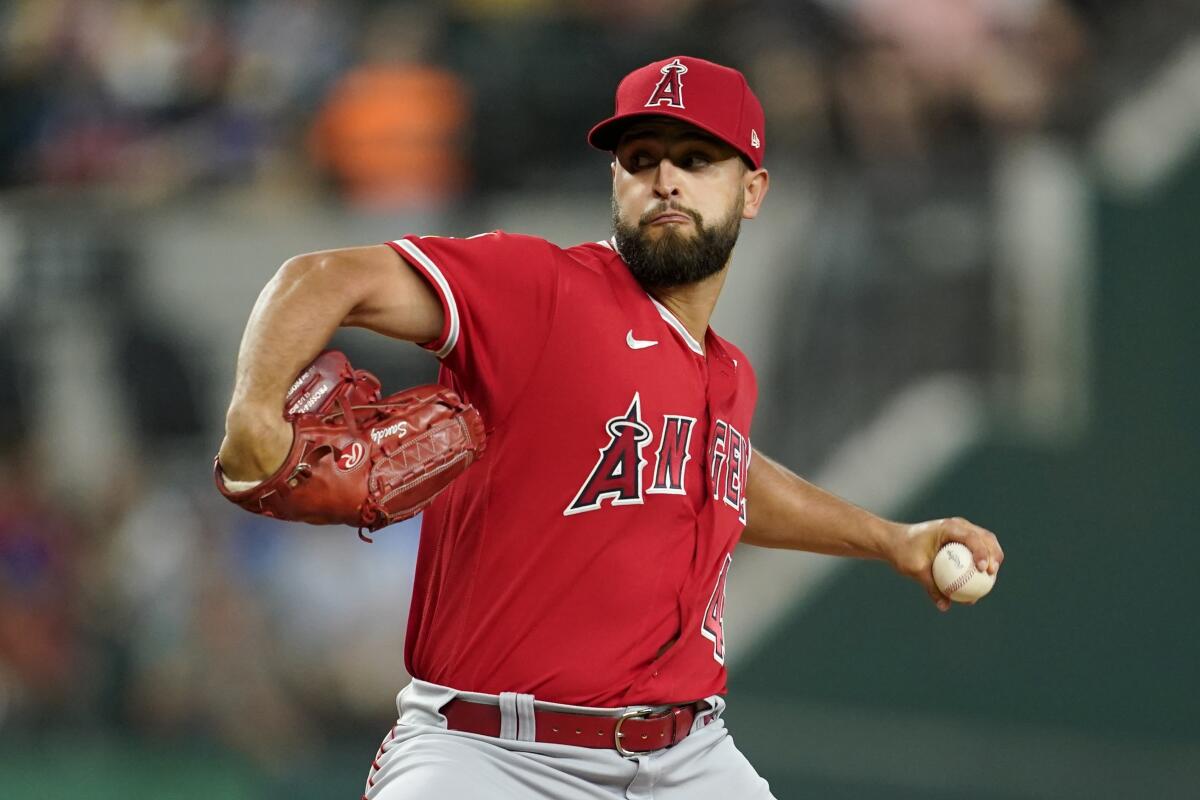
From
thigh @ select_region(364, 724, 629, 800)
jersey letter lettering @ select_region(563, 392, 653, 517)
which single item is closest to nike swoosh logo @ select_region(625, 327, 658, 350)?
jersey letter lettering @ select_region(563, 392, 653, 517)

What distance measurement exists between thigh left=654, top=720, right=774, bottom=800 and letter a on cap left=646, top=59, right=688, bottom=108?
1319 mm

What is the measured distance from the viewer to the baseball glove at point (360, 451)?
8.60 ft

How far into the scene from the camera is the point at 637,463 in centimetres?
309

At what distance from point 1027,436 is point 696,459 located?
13.2 feet

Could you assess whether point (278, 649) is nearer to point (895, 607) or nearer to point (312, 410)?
point (895, 607)

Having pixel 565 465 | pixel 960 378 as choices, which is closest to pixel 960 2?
pixel 960 378

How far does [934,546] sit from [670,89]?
3.88ft

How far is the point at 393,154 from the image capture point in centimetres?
892

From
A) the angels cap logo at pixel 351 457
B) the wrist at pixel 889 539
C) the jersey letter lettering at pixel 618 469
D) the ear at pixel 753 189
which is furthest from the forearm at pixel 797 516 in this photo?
the angels cap logo at pixel 351 457

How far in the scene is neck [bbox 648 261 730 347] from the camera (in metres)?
3.37

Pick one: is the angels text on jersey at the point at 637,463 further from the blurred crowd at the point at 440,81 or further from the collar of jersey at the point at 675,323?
the blurred crowd at the point at 440,81

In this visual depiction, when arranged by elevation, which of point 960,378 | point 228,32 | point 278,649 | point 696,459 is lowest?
point 278,649

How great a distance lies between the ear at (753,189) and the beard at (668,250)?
0.79ft

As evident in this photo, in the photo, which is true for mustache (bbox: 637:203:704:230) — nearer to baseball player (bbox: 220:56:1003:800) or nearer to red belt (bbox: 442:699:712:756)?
baseball player (bbox: 220:56:1003:800)
